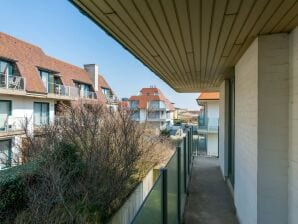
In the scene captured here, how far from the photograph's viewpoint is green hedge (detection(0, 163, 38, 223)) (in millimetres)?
5215

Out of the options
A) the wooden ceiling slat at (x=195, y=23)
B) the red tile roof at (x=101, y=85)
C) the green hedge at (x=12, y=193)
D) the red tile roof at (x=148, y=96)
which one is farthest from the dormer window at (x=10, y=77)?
the red tile roof at (x=148, y=96)

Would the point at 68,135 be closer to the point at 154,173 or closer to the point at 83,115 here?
the point at 83,115

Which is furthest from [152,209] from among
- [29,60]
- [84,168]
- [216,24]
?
[29,60]

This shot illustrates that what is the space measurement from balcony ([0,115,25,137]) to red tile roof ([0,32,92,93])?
216 centimetres

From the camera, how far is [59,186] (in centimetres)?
503

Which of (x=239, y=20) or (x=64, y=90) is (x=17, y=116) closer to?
(x=64, y=90)

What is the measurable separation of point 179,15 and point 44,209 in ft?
13.5

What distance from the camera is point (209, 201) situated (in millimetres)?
6289

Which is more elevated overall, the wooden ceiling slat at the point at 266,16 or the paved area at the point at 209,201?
the wooden ceiling slat at the point at 266,16

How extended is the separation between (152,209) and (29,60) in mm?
17121

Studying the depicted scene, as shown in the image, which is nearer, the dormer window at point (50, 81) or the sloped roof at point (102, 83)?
the dormer window at point (50, 81)

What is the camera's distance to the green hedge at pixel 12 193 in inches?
205

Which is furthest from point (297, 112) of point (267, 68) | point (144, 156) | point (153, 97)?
point (153, 97)

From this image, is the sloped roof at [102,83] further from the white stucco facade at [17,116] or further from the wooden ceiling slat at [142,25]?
the wooden ceiling slat at [142,25]
